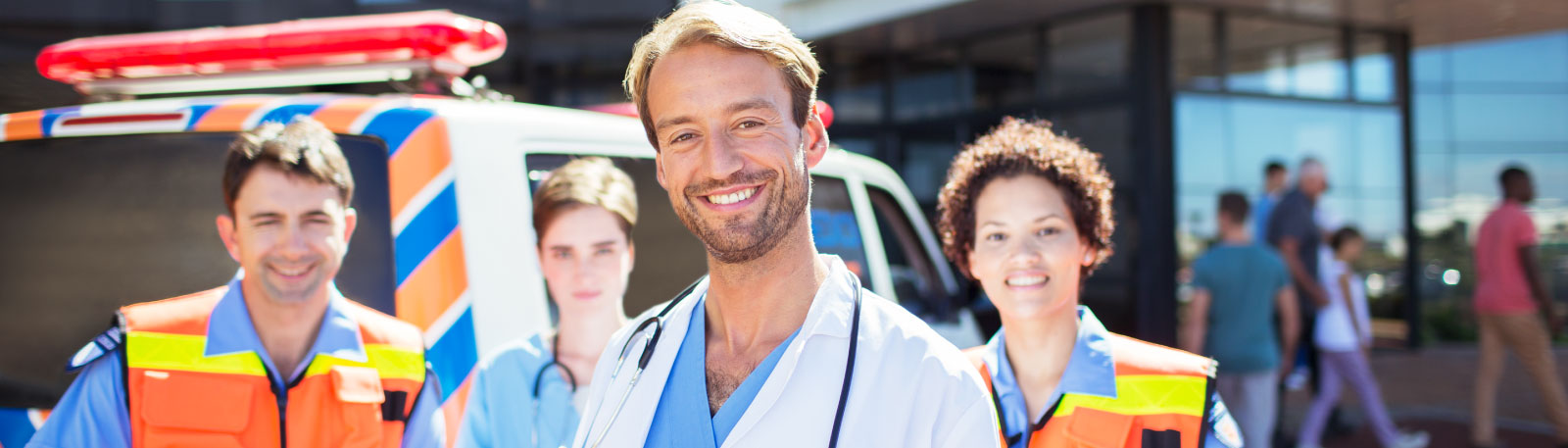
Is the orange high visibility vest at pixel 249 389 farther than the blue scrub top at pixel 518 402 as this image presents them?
No

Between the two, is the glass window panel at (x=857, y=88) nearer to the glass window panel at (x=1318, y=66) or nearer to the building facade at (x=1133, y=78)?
the building facade at (x=1133, y=78)

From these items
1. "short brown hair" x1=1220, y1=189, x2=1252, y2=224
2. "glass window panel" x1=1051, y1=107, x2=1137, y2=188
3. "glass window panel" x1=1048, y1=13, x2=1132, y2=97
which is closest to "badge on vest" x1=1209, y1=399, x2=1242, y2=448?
"short brown hair" x1=1220, y1=189, x2=1252, y2=224

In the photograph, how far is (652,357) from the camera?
150 cm

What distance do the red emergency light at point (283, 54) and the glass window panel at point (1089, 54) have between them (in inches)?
268

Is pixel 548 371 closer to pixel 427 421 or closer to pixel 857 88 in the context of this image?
pixel 427 421

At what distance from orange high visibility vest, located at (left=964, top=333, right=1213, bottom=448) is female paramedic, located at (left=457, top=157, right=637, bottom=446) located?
34.4 inches

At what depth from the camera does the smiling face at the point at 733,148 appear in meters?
1.37

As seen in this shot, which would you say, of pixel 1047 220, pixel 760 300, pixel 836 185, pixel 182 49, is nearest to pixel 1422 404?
pixel 836 185

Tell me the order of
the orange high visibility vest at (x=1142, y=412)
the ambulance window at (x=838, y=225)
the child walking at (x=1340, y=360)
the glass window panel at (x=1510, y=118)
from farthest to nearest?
the glass window panel at (x=1510, y=118) < the child walking at (x=1340, y=360) < the ambulance window at (x=838, y=225) < the orange high visibility vest at (x=1142, y=412)

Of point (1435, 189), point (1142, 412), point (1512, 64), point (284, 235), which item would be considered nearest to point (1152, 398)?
point (1142, 412)

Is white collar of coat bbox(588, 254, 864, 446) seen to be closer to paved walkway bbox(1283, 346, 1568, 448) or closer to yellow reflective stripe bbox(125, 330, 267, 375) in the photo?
yellow reflective stripe bbox(125, 330, 267, 375)

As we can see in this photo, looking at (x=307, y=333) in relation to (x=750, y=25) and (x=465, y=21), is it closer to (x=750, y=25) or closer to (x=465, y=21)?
(x=465, y=21)

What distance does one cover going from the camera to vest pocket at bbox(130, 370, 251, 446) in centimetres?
171

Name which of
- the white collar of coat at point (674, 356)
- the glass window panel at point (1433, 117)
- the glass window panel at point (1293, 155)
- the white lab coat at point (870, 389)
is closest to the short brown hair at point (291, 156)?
the white collar of coat at point (674, 356)
